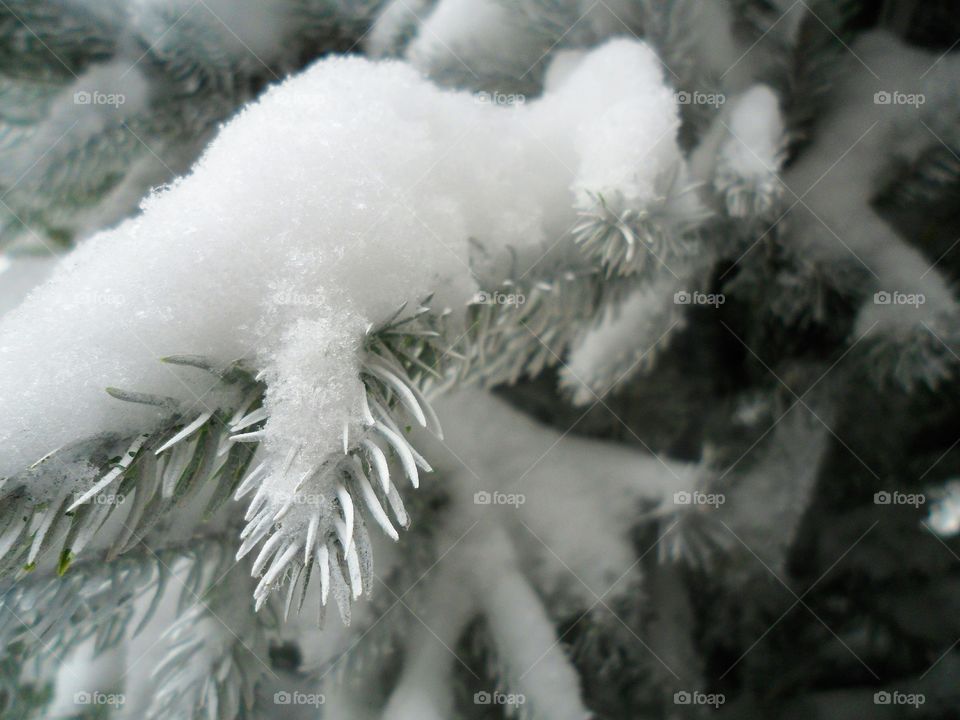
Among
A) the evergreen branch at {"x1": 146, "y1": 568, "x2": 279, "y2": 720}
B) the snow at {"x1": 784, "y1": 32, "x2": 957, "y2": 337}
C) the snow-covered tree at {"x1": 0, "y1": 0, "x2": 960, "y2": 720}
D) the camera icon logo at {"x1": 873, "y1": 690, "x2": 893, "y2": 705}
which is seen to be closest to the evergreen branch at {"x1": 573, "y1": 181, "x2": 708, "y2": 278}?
the snow-covered tree at {"x1": 0, "y1": 0, "x2": 960, "y2": 720}

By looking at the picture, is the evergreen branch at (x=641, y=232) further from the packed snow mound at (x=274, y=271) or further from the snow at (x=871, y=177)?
the snow at (x=871, y=177)

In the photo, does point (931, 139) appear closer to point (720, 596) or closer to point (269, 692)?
point (720, 596)

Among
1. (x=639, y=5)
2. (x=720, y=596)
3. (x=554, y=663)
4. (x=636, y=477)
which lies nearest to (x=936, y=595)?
(x=720, y=596)

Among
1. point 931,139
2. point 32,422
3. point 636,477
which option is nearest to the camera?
point 32,422

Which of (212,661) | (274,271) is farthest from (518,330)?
(212,661)

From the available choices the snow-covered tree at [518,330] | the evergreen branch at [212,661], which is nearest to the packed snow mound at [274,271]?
the snow-covered tree at [518,330]

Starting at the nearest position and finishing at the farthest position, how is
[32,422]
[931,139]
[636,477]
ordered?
[32,422] < [931,139] < [636,477]

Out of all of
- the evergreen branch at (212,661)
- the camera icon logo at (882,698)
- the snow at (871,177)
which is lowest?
the evergreen branch at (212,661)
